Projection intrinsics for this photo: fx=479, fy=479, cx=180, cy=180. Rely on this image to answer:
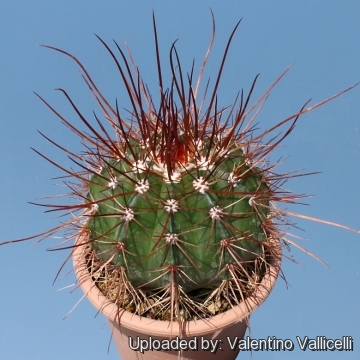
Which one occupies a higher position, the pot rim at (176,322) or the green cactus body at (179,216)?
the green cactus body at (179,216)

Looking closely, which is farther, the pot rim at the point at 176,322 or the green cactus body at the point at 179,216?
the pot rim at the point at 176,322

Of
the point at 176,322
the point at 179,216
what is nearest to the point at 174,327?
the point at 176,322

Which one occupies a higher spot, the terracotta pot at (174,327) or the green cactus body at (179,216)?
the green cactus body at (179,216)

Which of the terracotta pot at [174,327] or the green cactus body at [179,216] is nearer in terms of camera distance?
the green cactus body at [179,216]

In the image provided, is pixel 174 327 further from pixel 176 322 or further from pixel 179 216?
pixel 179 216

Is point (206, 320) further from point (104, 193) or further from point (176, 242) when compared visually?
point (104, 193)

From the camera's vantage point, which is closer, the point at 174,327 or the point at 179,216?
the point at 179,216
